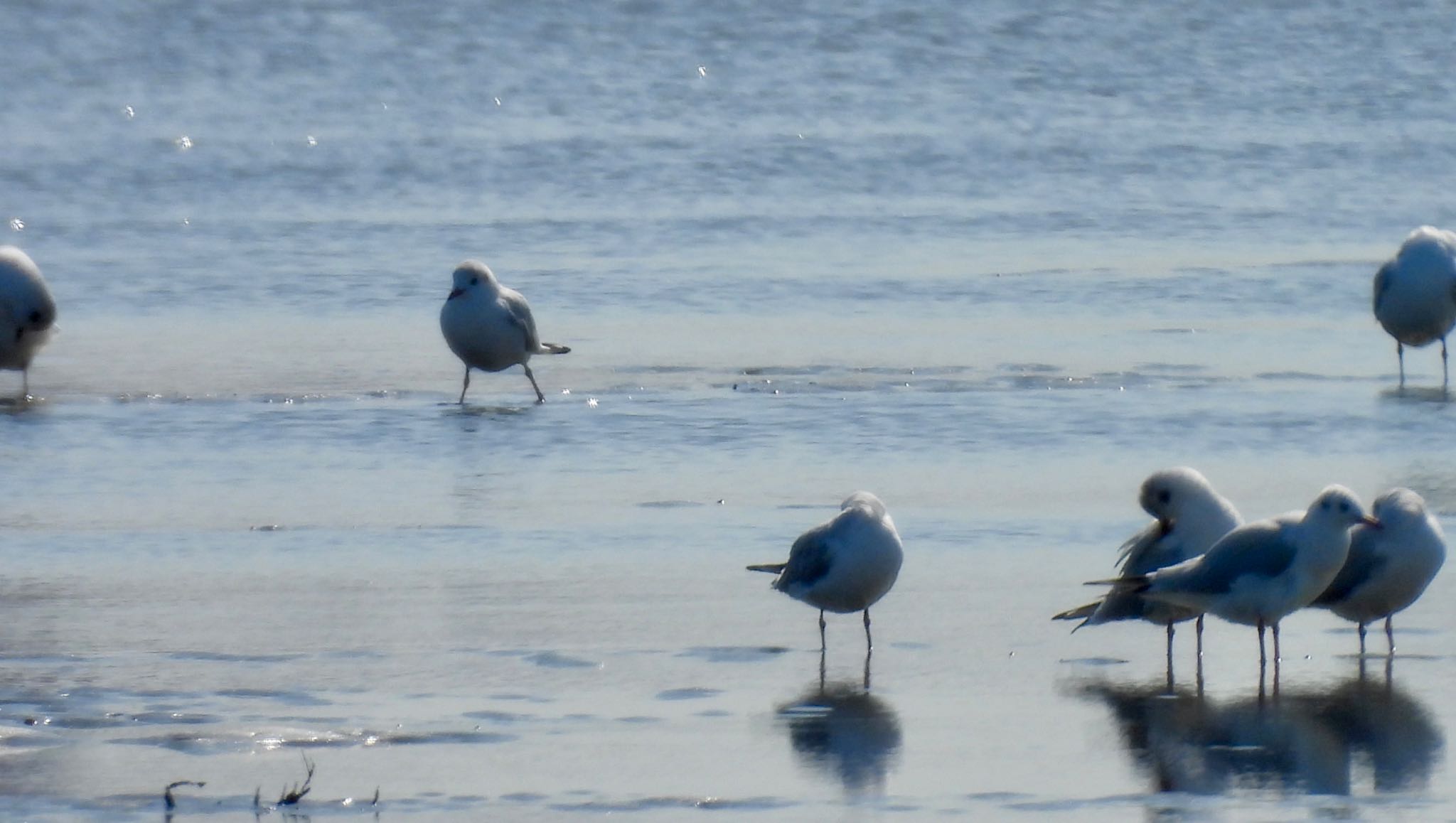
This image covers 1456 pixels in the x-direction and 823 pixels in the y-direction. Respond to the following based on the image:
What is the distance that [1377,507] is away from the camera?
7961 millimetres

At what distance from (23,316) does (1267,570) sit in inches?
330

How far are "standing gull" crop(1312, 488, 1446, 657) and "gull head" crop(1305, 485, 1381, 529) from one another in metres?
0.23

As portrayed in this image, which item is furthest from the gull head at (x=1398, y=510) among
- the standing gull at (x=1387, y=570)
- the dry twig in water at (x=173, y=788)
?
the dry twig in water at (x=173, y=788)

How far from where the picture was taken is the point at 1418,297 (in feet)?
44.3

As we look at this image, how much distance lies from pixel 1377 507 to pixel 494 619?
2897mm

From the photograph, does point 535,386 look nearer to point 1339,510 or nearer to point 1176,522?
point 1176,522

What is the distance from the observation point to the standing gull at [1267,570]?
727 cm

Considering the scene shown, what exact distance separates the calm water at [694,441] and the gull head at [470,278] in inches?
22.4

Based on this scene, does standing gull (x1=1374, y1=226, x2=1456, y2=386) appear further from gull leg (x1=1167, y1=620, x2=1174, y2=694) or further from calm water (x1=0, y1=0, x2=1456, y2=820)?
gull leg (x1=1167, y1=620, x2=1174, y2=694)

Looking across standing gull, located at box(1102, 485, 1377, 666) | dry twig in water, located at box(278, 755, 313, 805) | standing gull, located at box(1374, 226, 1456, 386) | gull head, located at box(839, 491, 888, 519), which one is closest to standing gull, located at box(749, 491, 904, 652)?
gull head, located at box(839, 491, 888, 519)

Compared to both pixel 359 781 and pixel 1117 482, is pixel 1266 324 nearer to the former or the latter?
pixel 1117 482

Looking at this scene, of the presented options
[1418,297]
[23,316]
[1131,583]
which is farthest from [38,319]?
[1131,583]

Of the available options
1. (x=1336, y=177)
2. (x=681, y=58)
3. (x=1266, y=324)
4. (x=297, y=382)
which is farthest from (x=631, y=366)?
(x=681, y=58)

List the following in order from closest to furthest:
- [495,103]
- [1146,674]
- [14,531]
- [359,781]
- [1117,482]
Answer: [359,781], [1146,674], [14,531], [1117,482], [495,103]
